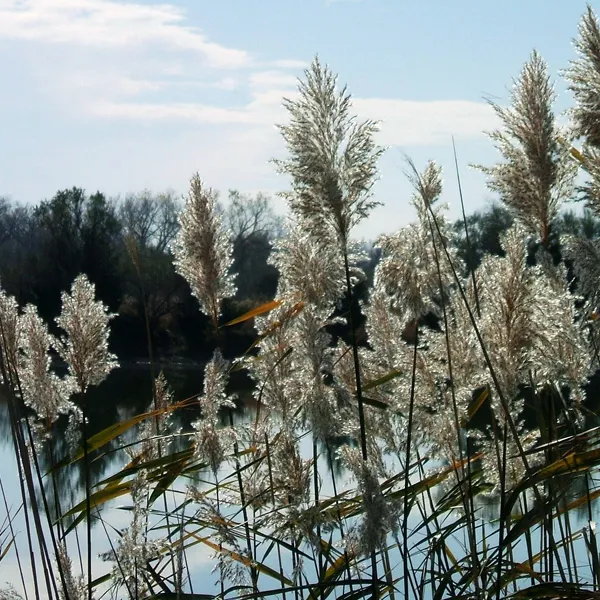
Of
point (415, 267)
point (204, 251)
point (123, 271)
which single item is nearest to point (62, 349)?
point (204, 251)

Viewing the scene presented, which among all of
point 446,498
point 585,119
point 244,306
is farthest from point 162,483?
point 244,306

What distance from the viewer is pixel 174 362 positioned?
2858 centimetres

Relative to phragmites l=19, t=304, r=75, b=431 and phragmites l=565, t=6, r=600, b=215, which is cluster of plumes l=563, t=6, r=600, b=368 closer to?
phragmites l=565, t=6, r=600, b=215

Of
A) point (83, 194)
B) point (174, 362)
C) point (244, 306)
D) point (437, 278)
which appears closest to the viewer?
point (437, 278)

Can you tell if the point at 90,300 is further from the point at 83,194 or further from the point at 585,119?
the point at 83,194

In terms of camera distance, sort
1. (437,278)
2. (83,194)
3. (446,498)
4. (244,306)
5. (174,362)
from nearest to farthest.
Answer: (437,278), (446,498), (244,306), (174,362), (83,194)

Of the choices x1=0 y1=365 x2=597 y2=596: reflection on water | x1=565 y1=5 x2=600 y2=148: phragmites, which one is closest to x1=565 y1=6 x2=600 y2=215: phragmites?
x1=565 y1=5 x2=600 y2=148: phragmites

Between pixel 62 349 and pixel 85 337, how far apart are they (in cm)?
17

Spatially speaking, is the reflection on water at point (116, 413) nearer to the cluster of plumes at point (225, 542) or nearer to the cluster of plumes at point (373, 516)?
the cluster of plumes at point (225, 542)

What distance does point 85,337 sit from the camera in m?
3.62

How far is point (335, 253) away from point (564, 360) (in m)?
0.72

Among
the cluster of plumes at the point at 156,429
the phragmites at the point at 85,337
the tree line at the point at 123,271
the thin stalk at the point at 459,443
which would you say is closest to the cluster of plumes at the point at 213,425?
the cluster of plumes at the point at 156,429

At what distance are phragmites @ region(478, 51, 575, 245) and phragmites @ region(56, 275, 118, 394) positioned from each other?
5.14 feet

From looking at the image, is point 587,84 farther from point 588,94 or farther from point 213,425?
point 213,425
